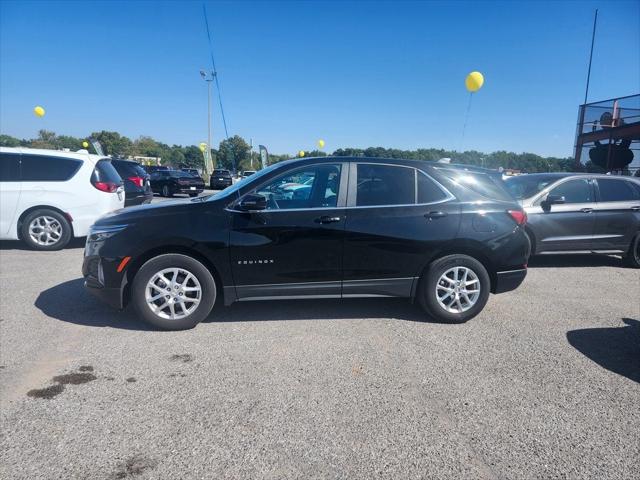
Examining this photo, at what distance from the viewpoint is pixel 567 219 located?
268 inches

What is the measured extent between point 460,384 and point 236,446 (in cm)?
171

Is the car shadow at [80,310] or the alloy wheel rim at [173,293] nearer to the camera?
the alloy wheel rim at [173,293]

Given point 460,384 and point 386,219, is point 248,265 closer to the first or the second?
point 386,219

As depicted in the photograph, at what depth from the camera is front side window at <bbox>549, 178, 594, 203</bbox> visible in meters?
6.98

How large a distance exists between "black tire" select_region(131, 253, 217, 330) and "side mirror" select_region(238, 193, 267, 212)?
70 cm

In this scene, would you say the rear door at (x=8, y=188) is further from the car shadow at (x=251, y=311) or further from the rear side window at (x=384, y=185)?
the rear side window at (x=384, y=185)

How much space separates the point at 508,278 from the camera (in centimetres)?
437

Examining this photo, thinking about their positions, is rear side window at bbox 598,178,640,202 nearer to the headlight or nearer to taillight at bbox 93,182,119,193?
the headlight

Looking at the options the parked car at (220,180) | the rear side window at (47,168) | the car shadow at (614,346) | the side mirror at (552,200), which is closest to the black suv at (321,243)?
the car shadow at (614,346)

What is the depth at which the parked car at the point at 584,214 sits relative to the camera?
6.75m

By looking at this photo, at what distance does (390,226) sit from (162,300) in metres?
2.39

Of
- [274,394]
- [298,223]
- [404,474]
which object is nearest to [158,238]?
[298,223]

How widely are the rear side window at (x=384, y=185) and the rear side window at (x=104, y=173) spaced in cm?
584

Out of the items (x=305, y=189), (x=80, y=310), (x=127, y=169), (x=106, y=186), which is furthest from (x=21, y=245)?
(x=305, y=189)
